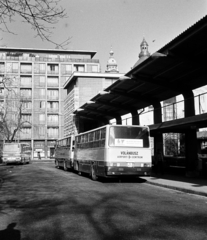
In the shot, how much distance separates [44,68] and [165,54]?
67226 millimetres

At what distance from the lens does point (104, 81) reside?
165ft

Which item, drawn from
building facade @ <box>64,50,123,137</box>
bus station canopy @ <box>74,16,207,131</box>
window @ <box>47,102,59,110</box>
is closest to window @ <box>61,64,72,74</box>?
window @ <box>47,102,59,110</box>

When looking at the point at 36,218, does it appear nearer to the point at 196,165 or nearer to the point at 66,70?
the point at 196,165

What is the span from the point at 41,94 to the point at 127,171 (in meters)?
63.7

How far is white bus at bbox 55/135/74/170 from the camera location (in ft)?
81.9

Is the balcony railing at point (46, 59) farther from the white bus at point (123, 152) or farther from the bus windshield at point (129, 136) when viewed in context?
Result: the bus windshield at point (129, 136)

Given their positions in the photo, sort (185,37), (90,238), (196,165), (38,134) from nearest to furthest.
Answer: (90,238), (185,37), (196,165), (38,134)

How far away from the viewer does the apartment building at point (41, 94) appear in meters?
75.5

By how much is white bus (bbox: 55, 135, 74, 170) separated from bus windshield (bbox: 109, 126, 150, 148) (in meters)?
9.21

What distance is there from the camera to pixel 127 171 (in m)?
15.8

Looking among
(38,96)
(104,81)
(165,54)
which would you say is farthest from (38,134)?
(165,54)

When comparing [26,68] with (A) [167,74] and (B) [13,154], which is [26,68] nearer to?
(B) [13,154]

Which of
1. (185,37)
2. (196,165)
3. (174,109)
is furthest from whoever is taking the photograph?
(174,109)

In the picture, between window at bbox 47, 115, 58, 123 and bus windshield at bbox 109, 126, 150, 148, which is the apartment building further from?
bus windshield at bbox 109, 126, 150, 148
